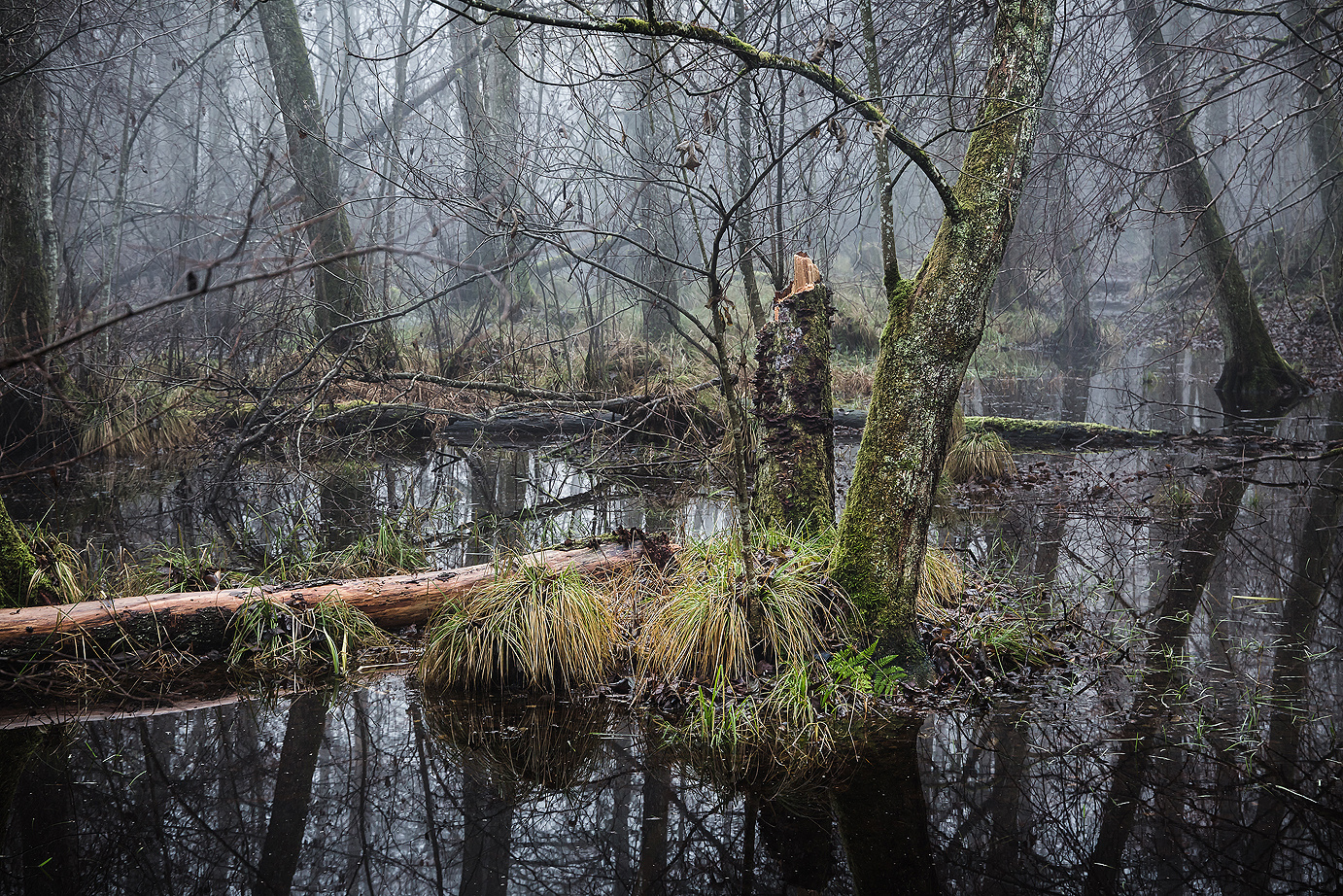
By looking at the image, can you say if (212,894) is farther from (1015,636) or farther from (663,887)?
(1015,636)

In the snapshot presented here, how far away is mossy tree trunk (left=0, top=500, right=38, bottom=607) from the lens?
4695 millimetres

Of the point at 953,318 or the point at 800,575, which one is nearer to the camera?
the point at 953,318

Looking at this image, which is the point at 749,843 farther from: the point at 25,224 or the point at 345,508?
the point at 25,224

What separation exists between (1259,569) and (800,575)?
3.52 metres

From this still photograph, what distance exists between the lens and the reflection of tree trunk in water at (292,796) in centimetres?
294

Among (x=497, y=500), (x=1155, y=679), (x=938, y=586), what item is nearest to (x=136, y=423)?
(x=497, y=500)

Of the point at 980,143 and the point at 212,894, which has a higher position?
the point at 980,143

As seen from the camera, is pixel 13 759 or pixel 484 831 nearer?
pixel 484 831

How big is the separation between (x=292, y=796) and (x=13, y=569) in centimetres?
267

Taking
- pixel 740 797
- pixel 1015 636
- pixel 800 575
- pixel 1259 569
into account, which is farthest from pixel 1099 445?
pixel 740 797

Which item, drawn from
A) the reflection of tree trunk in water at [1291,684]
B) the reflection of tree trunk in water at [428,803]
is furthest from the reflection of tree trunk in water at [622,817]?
the reflection of tree trunk in water at [1291,684]

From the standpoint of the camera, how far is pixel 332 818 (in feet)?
10.7

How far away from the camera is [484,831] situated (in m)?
3.19

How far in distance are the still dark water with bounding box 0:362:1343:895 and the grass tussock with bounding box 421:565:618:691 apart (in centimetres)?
20
